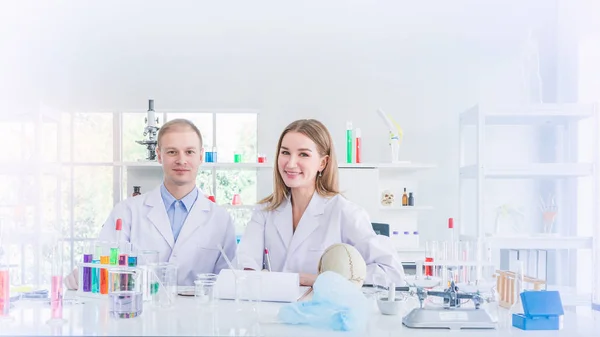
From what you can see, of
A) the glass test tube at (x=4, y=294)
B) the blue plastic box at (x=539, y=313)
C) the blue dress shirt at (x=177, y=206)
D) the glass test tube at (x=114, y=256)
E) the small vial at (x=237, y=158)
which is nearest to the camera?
the blue plastic box at (x=539, y=313)

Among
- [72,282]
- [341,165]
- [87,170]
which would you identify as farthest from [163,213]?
[87,170]

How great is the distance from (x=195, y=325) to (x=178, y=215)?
1099 millimetres

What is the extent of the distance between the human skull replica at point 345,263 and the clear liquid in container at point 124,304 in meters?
0.63

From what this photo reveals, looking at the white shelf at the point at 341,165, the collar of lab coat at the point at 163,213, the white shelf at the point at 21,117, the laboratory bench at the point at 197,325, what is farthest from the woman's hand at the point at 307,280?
the white shelf at the point at 21,117

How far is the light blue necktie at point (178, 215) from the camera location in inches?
102

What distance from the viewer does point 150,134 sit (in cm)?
427

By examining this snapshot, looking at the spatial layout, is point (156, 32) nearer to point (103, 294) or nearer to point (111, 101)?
point (111, 101)

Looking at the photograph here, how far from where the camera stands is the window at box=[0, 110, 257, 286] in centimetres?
455

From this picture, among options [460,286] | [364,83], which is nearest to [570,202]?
[364,83]

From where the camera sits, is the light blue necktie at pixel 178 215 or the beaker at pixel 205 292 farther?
the light blue necktie at pixel 178 215

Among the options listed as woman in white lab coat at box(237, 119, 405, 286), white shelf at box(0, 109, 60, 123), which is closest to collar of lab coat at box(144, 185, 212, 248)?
woman in white lab coat at box(237, 119, 405, 286)

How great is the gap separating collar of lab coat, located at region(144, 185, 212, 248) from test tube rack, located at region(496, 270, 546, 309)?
4.31ft

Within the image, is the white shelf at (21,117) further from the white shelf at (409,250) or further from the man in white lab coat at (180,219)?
the white shelf at (409,250)

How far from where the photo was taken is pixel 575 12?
4512 millimetres
